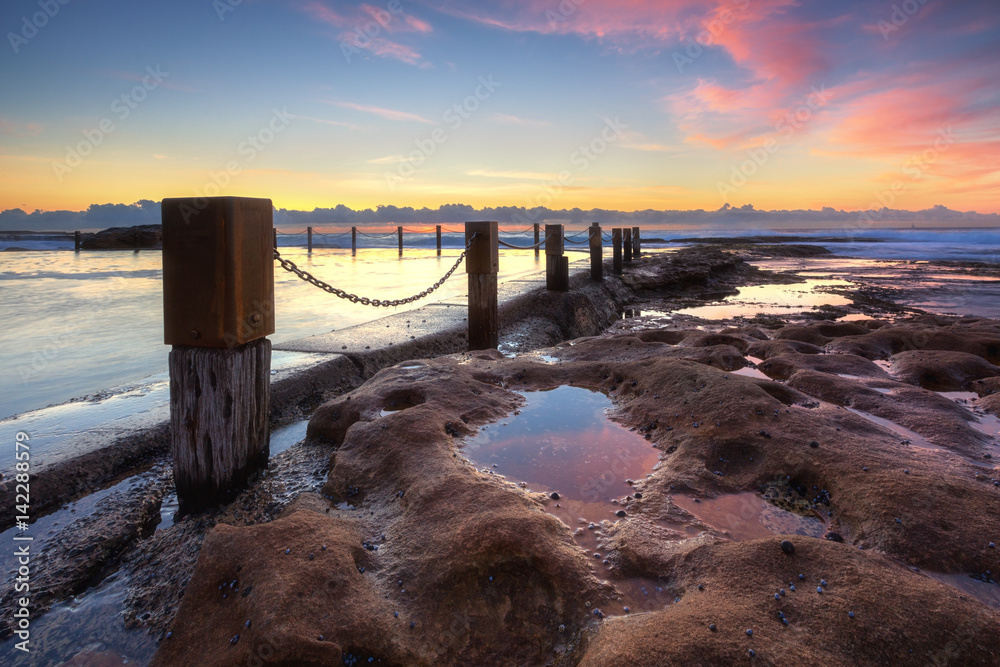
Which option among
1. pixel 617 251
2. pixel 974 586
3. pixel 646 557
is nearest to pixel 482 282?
pixel 646 557

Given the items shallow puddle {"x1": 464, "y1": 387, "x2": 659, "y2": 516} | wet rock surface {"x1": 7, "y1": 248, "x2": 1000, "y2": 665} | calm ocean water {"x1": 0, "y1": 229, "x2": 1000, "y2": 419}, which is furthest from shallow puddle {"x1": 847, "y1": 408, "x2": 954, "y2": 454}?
calm ocean water {"x1": 0, "y1": 229, "x2": 1000, "y2": 419}

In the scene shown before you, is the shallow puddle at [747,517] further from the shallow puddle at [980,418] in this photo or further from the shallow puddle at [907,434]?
the shallow puddle at [980,418]

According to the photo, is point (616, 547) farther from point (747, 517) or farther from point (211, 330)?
point (211, 330)

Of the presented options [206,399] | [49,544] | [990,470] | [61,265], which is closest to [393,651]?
[206,399]

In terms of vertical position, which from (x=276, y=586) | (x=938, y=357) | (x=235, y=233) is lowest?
(x=276, y=586)

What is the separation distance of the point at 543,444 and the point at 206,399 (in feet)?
6.01

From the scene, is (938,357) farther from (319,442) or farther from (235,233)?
(235,233)

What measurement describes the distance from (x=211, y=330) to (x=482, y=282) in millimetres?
3357

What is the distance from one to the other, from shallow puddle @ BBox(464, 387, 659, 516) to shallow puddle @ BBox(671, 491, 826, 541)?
36 centimetres

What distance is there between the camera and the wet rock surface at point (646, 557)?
1565 mm

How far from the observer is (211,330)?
8.00 ft

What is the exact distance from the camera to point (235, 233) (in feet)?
8.08

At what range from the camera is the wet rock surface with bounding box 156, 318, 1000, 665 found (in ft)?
5.14

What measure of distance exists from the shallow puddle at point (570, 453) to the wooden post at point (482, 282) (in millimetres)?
1987
